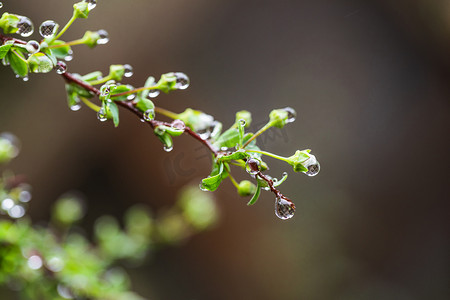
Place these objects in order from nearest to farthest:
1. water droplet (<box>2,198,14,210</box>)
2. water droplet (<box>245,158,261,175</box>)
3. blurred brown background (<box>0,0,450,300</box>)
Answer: water droplet (<box>245,158,261,175</box>), water droplet (<box>2,198,14,210</box>), blurred brown background (<box>0,0,450,300</box>)

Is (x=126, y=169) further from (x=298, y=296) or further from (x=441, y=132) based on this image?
(x=441, y=132)

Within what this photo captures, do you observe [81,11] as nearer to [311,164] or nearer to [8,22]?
[8,22]

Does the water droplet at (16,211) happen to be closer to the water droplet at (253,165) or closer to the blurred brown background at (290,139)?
the water droplet at (253,165)

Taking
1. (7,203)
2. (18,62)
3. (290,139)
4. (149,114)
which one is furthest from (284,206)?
(290,139)

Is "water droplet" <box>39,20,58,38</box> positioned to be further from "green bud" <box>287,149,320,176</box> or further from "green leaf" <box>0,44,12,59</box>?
"green bud" <box>287,149,320,176</box>

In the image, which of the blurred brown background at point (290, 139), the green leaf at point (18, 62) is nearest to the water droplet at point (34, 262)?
the green leaf at point (18, 62)

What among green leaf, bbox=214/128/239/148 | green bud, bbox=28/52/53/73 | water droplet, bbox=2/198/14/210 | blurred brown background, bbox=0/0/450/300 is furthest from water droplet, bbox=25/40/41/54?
blurred brown background, bbox=0/0/450/300
